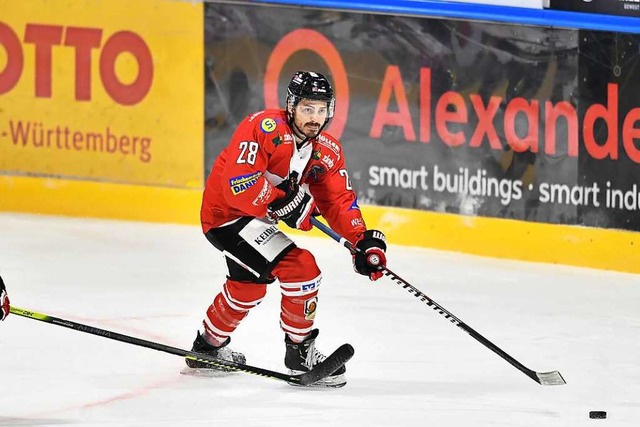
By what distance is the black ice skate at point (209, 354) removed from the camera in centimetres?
559

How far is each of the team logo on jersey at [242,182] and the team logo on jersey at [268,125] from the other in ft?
0.54

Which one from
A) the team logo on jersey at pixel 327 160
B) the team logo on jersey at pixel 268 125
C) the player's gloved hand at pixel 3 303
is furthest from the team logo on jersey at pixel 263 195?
the player's gloved hand at pixel 3 303

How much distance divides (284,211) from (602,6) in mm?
2692

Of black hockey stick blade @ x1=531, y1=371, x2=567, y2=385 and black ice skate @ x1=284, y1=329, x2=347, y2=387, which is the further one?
black ice skate @ x1=284, y1=329, x2=347, y2=387

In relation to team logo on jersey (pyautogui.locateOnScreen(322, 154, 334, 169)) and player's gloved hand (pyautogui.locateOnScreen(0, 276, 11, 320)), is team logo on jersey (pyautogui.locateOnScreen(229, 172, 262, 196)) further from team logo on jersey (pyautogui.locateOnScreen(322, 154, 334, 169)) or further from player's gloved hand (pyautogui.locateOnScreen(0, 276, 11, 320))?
player's gloved hand (pyautogui.locateOnScreen(0, 276, 11, 320))

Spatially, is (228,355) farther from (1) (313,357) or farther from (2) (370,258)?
(2) (370,258)

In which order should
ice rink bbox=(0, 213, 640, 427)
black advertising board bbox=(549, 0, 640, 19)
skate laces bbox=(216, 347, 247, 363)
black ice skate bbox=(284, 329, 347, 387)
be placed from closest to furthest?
1. ice rink bbox=(0, 213, 640, 427)
2. black ice skate bbox=(284, 329, 347, 387)
3. skate laces bbox=(216, 347, 247, 363)
4. black advertising board bbox=(549, 0, 640, 19)

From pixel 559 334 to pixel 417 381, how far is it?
99 centimetres

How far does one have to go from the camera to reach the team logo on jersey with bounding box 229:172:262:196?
5.28 metres

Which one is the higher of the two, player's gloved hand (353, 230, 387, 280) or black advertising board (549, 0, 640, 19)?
black advertising board (549, 0, 640, 19)

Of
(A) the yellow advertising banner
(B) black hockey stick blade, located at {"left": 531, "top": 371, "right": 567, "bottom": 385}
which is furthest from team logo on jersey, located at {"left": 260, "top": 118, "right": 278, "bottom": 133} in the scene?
(A) the yellow advertising banner

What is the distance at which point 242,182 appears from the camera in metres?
5.29

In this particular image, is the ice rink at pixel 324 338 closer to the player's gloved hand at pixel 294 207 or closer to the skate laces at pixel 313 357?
the skate laces at pixel 313 357

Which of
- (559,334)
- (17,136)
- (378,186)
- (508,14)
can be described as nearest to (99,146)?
(17,136)
